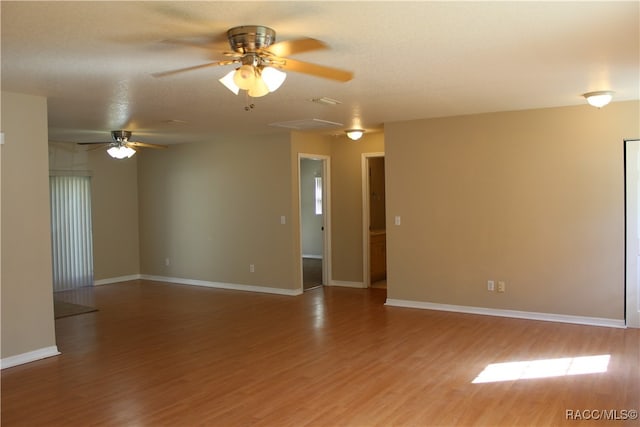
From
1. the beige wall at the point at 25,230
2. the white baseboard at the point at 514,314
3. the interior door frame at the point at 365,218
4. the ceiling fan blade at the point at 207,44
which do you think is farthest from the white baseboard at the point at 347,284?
the ceiling fan blade at the point at 207,44

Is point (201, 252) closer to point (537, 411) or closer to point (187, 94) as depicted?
point (187, 94)

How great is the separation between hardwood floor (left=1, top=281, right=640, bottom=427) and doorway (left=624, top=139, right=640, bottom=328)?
9.1 inches

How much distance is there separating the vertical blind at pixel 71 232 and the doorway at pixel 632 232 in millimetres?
7710

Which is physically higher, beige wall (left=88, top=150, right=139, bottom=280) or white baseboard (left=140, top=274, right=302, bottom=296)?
beige wall (left=88, top=150, right=139, bottom=280)

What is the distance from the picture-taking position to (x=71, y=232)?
8305 mm

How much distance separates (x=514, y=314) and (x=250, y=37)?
446 centimetres

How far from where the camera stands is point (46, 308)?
461 centimetres

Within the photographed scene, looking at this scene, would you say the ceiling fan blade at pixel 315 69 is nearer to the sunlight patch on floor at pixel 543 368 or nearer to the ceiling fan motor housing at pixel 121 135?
the sunlight patch on floor at pixel 543 368

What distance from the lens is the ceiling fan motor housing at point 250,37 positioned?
2.75 m

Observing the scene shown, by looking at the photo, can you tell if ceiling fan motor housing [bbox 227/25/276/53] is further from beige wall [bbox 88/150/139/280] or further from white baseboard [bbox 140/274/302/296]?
beige wall [bbox 88/150/139/280]

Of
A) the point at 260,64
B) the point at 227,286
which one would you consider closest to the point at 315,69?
the point at 260,64

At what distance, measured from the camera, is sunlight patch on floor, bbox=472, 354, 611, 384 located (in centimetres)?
391

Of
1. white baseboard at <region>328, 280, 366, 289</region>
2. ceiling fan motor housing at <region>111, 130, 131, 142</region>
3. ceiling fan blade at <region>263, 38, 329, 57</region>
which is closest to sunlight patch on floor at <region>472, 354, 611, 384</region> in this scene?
ceiling fan blade at <region>263, 38, 329, 57</region>


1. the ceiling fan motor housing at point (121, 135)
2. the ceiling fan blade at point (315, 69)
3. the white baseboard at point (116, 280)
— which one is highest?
the ceiling fan motor housing at point (121, 135)
